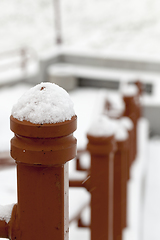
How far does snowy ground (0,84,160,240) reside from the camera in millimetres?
2385

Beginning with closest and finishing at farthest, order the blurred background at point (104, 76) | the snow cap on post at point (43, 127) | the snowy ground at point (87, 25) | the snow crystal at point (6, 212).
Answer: the snow cap on post at point (43, 127) → the snow crystal at point (6, 212) → the blurred background at point (104, 76) → the snowy ground at point (87, 25)

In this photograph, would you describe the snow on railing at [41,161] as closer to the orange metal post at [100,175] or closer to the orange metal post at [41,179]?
the orange metal post at [41,179]

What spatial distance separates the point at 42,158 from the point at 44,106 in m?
0.12

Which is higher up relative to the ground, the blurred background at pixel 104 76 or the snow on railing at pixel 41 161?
the snow on railing at pixel 41 161

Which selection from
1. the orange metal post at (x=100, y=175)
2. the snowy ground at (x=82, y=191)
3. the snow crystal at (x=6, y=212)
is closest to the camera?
the snow crystal at (x=6, y=212)

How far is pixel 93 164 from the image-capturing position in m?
1.74

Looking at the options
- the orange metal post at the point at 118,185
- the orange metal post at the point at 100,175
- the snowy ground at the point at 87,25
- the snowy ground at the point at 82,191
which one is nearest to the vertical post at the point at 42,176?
the snowy ground at the point at 82,191

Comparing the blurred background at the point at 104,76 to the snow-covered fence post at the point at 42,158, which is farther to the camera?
the blurred background at the point at 104,76

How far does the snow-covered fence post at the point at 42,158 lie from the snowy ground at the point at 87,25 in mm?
25840

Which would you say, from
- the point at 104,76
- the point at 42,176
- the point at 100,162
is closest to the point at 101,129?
the point at 100,162

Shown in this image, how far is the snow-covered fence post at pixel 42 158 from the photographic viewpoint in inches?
36.4

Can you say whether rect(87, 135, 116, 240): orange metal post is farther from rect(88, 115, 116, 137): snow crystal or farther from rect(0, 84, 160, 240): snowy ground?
rect(0, 84, 160, 240): snowy ground

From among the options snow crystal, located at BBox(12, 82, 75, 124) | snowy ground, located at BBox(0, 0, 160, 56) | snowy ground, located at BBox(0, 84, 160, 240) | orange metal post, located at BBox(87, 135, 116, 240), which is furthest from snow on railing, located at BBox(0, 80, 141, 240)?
snowy ground, located at BBox(0, 0, 160, 56)

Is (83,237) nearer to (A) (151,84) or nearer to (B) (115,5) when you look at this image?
(A) (151,84)
